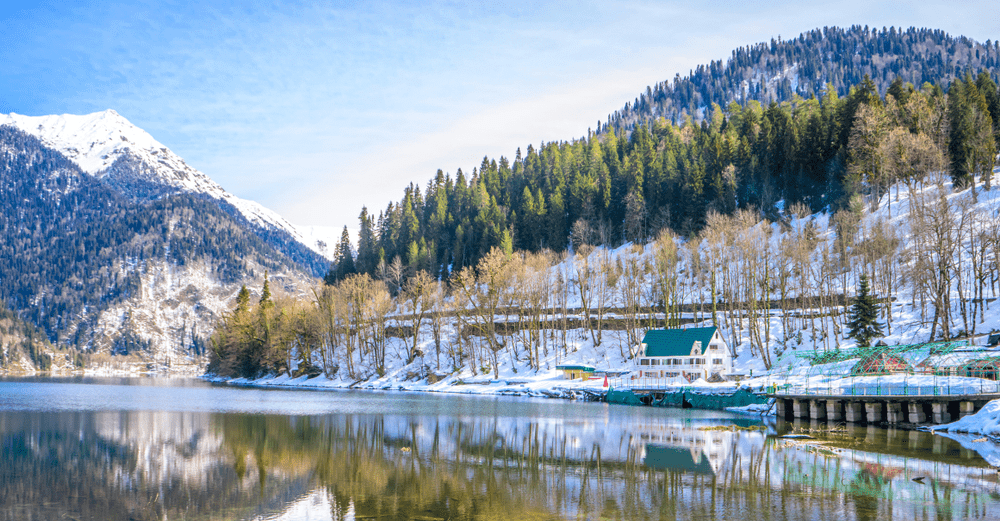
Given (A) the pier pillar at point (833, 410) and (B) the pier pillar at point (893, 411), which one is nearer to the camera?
(B) the pier pillar at point (893, 411)

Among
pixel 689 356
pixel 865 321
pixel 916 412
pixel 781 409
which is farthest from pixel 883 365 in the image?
pixel 689 356

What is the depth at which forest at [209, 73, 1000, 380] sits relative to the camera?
70.4 meters

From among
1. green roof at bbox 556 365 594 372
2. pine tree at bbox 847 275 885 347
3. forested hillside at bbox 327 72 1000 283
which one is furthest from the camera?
forested hillside at bbox 327 72 1000 283

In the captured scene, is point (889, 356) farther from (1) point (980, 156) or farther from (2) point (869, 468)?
(1) point (980, 156)

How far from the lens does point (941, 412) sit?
40.0 meters

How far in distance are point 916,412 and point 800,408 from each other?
7.37 m

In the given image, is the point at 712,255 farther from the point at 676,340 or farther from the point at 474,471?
the point at 474,471

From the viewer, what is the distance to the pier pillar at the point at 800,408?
46.6 metres

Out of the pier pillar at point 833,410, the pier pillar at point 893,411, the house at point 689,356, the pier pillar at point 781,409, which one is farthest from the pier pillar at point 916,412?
the house at point 689,356

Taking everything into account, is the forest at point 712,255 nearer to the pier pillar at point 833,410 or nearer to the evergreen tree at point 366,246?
the evergreen tree at point 366,246

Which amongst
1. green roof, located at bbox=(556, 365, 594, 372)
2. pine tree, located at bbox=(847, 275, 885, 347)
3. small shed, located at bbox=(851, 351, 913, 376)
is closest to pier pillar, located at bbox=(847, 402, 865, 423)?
small shed, located at bbox=(851, 351, 913, 376)

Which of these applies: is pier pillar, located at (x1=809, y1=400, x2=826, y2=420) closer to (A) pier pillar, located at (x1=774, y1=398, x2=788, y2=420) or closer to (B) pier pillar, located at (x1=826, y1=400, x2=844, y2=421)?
(B) pier pillar, located at (x1=826, y1=400, x2=844, y2=421)

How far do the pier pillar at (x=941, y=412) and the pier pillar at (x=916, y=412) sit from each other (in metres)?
0.96

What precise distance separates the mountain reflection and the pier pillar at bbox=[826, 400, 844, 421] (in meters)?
5.74
